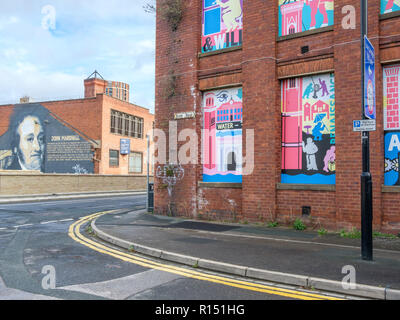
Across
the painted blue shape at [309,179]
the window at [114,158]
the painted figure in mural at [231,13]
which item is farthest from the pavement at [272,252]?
the window at [114,158]

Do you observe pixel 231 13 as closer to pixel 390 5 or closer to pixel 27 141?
pixel 390 5

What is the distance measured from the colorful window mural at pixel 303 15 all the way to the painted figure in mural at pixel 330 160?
3680 millimetres

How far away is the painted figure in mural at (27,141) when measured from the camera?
4306 cm

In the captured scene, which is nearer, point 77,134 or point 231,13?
point 231,13

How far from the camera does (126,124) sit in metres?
45.8

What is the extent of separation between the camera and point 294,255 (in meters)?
7.35

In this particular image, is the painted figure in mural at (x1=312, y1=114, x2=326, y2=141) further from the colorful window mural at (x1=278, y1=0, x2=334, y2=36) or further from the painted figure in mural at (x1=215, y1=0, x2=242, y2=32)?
the painted figure in mural at (x1=215, y1=0, x2=242, y2=32)

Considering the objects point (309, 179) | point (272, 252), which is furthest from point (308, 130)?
point (272, 252)

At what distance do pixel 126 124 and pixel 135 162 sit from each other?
523 centimetres

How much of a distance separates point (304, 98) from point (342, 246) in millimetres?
4693

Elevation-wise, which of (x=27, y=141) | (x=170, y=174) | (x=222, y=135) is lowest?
(x=170, y=174)

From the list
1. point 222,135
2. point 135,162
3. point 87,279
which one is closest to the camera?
point 87,279

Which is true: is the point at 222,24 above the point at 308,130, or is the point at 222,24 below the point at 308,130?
above

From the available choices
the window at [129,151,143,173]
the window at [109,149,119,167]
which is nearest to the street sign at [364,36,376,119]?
the window at [109,149,119,167]
